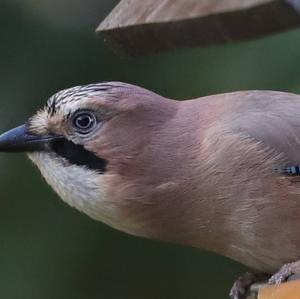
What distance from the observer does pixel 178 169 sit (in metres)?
2.92

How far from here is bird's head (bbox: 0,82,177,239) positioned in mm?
2861

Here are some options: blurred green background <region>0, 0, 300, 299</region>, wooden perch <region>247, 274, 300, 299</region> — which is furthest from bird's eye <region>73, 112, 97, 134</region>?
blurred green background <region>0, 0, 300, 299</region>

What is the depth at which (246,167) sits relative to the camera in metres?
2.86

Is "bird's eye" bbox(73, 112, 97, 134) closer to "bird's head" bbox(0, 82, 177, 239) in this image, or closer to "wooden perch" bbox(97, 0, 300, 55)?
"bird's head" bbox(0, 82, 177, 239)

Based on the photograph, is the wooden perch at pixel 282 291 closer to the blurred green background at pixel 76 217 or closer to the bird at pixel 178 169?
the bird at pixel 178 169

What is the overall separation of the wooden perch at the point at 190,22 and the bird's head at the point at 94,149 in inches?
9.5

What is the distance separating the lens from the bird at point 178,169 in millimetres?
2828

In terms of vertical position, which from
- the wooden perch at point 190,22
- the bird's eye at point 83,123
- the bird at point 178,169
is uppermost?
the wooden perch at point 190,22

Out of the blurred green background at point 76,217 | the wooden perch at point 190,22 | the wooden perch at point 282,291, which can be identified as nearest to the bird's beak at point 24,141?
the wooden perch at point 190,22

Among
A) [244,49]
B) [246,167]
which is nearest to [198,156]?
[246,167]

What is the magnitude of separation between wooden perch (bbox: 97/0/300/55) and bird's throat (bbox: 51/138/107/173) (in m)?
0.28

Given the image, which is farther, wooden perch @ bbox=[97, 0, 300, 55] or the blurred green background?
the blurred green background

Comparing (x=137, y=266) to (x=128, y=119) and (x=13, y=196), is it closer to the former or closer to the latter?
(x=13, y=196)

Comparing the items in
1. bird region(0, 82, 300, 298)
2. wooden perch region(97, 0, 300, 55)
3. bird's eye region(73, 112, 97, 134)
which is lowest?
bird region(0, 82, 300, 298)
